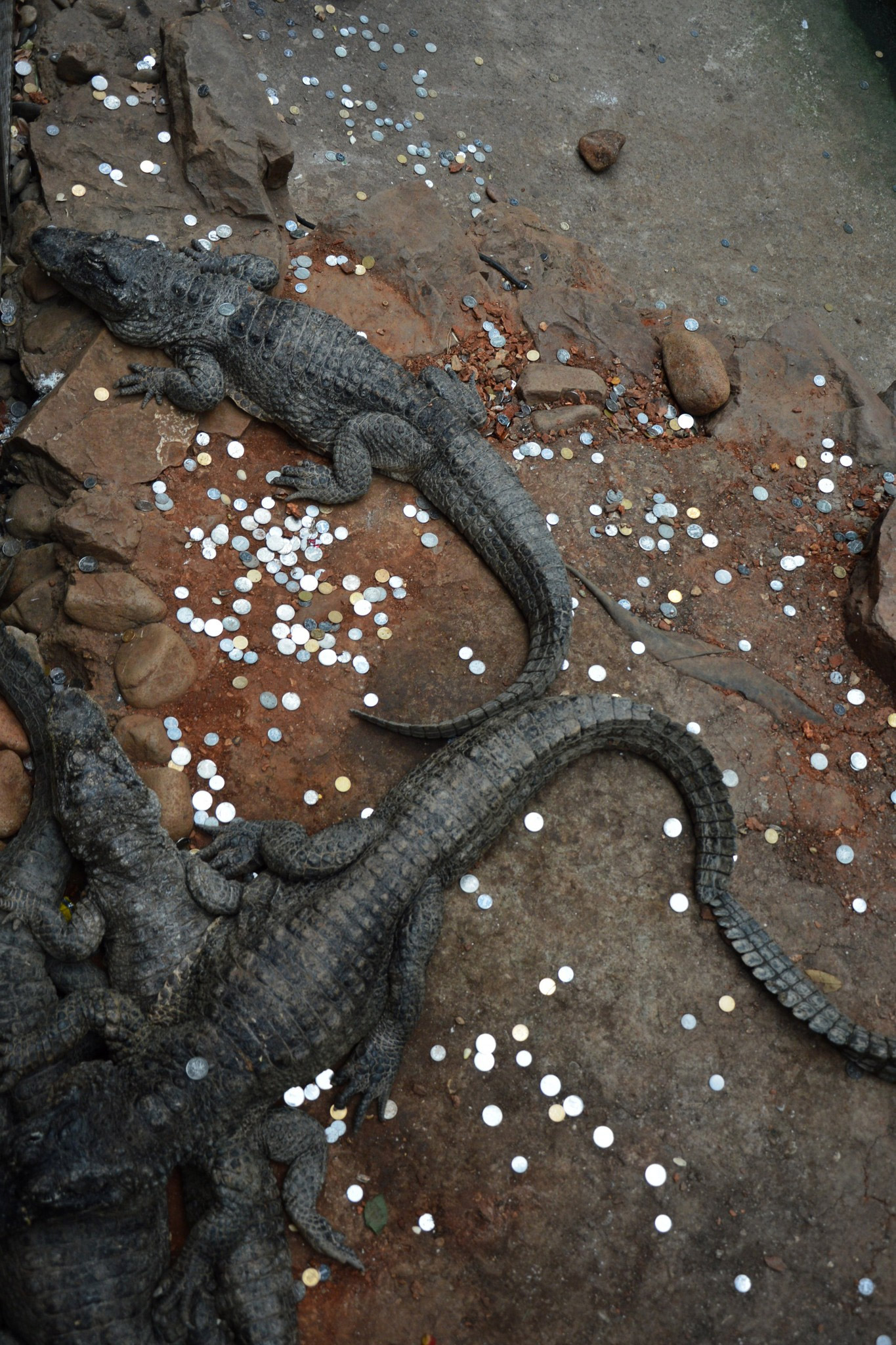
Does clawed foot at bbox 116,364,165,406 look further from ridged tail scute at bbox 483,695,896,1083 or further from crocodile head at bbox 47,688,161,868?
ridged tail scute at bbox 483,695,896,1083

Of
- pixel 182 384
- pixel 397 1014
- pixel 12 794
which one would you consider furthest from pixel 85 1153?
pixel 182 384

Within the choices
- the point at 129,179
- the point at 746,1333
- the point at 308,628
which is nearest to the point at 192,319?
the point at 129,179

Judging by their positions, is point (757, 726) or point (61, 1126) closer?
point (61, 1126)

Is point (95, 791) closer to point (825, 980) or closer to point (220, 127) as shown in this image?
point (825, 980)

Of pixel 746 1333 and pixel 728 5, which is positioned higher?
pixel 728 5

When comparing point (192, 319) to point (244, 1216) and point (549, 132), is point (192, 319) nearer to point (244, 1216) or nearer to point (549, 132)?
point (549, 132)

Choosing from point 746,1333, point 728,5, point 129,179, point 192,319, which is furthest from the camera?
point 728,5
